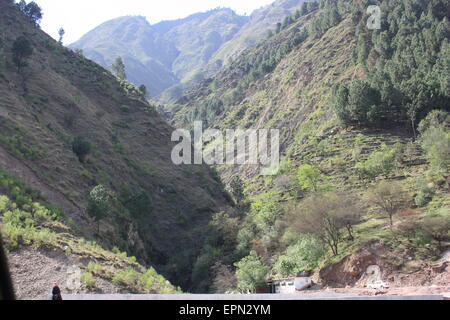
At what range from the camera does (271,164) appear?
79125 mm

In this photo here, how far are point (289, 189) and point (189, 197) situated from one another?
14.6 metres

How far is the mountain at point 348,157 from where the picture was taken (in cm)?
3731

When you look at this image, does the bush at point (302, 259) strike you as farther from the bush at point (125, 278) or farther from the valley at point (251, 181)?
the bush at point (125, 278)

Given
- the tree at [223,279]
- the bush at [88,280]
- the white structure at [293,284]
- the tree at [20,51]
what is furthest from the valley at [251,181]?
the white structure at [293,284]

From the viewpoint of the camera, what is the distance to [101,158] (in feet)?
173

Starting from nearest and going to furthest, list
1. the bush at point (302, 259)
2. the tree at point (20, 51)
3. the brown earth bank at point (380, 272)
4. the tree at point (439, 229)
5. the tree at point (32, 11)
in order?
the brown earth bank at point (380, 272) → the tree at point (439, 229) → the bush at point (302, 259) → the tree at point (20, 51) → the tree at point (32, 11)

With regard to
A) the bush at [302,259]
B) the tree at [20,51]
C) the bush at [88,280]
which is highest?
the tree at [20,51]

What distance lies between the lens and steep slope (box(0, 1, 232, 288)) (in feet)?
130

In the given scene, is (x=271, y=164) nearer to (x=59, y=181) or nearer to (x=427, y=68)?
(x=427, y=68)

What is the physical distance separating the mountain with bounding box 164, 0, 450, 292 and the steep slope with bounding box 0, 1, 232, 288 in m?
5.79

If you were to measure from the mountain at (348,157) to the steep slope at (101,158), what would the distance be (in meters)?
5.79

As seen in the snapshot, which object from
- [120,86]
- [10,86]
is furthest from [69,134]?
[120,86]

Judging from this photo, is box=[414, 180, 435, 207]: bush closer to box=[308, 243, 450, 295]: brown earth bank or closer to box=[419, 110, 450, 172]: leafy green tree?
box=[419, 110, 450, 172]: leafy green tree

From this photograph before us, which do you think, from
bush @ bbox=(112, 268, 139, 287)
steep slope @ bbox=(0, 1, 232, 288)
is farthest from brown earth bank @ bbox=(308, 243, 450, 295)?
steep slope @ bbox=(0, 1, 232, 288)
